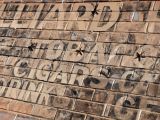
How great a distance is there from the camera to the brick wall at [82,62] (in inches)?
211

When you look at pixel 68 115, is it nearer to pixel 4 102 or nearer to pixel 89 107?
pixel 89 107

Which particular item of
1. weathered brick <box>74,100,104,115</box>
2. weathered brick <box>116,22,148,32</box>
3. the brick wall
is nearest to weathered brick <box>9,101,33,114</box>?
the brick wall

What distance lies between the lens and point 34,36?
693 cm

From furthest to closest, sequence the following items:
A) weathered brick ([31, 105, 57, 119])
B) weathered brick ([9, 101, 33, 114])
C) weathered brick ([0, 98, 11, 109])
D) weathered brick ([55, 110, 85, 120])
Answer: weathered brick ([0, 98, 11, 109]) → weathered brick ([9, 101, 33, 114]) → weathered brick ([31, 105, 57, 119]) → weathered brick ([55, 110, 85, 120])

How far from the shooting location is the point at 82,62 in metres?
6.03

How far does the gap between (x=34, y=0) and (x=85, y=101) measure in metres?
2.84

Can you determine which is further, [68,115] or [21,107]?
[21,107]

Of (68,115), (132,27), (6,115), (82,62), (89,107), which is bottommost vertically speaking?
(6,115)

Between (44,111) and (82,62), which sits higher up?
(82,62)

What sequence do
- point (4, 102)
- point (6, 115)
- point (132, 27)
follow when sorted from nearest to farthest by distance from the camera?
point (132, 27) < point (6, 115) < point (4, 102)

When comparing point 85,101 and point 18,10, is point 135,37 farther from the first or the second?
point 18,10

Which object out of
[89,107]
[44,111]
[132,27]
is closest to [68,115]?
[89,107]

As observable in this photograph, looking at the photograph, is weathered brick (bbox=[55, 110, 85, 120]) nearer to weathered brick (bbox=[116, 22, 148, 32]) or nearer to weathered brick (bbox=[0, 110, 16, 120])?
weathered brick (bbox=[0, 110, 16, 120])

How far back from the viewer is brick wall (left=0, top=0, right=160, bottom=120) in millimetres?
5359
